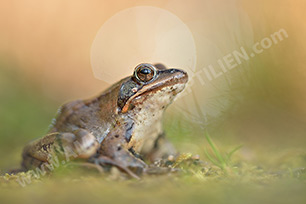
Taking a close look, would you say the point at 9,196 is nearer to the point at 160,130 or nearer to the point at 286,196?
the point at 286,196

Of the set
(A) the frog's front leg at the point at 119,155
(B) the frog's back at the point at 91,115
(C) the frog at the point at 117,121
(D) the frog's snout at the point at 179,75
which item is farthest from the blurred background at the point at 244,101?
(A) the frog's front leg at the point at 119,155

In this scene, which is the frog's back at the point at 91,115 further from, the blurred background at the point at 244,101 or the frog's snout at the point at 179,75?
the blurred background at the point at 244,101

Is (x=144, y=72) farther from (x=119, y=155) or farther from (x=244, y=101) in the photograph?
(x=244, y=101)

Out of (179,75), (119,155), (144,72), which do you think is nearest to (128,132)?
(119,155)

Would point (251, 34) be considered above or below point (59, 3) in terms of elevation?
below

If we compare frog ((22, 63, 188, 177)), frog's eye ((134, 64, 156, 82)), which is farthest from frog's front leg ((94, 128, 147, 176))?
frog's eye ((134, 64, 156, 82))

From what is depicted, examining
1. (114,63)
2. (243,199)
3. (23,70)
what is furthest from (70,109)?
(23,70)

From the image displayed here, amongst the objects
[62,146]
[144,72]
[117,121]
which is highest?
[144,72]
